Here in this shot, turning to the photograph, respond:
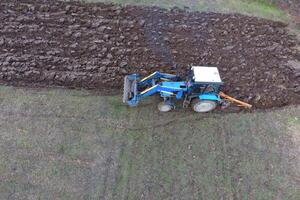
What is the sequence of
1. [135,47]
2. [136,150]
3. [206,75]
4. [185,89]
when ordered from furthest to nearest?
[135,47], [185,89], [206,75], [136,150]

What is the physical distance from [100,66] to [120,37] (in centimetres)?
154

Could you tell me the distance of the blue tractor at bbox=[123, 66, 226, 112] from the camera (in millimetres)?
9383

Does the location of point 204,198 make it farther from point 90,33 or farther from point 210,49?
point 90,33

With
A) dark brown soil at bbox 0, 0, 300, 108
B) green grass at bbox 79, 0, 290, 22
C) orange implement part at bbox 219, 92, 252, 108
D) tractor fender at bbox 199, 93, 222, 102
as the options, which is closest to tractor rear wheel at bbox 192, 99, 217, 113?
tractor fender at bbox 199, 93, 222, 102

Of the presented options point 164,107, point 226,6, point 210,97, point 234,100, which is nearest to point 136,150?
point 164,107

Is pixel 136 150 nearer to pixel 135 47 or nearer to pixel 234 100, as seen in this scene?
pixel 234 100

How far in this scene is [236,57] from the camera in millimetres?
Answer: 11602

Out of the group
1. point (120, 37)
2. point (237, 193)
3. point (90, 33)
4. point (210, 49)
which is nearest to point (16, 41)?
point (90, 33)

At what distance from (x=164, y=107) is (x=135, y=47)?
9.52ft

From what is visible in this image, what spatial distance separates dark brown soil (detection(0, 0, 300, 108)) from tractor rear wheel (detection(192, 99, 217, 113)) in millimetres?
1033

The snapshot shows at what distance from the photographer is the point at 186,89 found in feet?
31.3

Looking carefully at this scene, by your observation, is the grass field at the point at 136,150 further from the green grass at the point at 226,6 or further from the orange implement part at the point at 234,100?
the green grass at the point at 226,6

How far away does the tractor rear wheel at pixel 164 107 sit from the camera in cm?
972

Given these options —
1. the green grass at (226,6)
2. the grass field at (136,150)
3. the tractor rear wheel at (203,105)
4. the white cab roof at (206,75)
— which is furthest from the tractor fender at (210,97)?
the green grass at (226,6)
